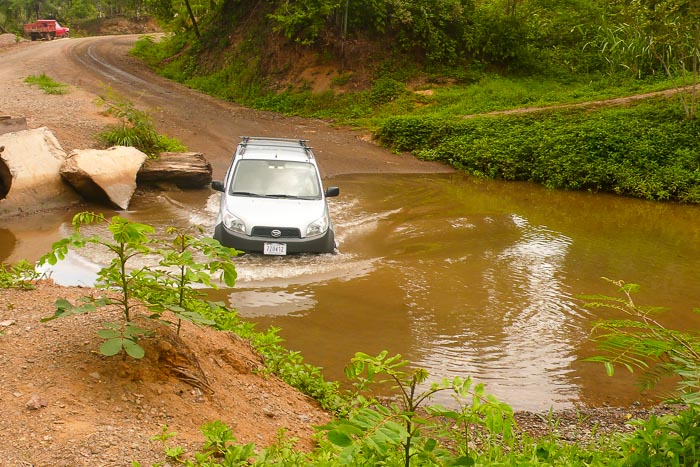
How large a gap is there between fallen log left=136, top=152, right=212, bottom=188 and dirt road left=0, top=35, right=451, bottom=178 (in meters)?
1.33

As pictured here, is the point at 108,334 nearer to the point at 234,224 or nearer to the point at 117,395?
the point at 117,395

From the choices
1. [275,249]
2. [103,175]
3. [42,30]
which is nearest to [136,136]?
[103,175]

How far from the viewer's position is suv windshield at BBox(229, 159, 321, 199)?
11.7 meters

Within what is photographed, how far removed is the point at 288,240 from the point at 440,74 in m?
18.1

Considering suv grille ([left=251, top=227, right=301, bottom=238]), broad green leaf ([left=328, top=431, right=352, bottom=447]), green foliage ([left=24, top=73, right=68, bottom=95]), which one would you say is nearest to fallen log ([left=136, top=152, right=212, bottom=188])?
suv grille ([left=251, top=227, right=301, bottom=238])

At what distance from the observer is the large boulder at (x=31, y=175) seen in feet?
44.9

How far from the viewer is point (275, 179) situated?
11.9 m

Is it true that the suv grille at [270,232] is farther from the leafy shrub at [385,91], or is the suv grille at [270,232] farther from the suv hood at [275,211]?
the leafy shrub at [385,91]

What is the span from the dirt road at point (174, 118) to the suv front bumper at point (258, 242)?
7.80 meters


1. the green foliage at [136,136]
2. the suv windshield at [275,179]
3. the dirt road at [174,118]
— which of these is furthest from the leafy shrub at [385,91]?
the suv windshield at [275,179]

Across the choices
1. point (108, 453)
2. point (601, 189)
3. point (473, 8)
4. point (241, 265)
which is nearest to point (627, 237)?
point (601, 189)

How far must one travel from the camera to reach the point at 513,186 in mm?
18859

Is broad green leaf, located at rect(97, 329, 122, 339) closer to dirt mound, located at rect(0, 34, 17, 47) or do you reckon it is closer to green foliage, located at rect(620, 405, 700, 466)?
green foliage, located at rect(620, 405, 700, 466)

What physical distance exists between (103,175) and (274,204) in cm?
508
